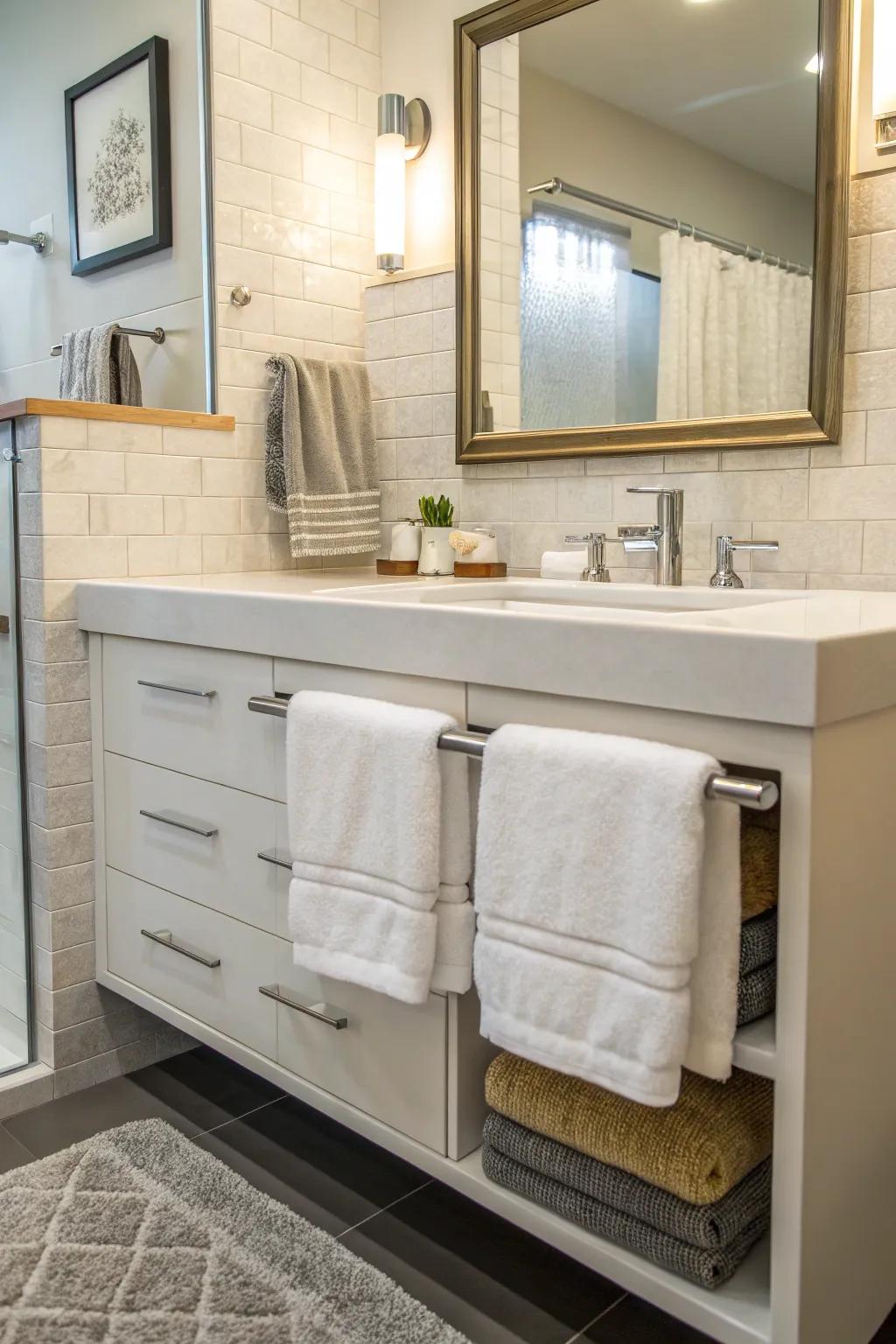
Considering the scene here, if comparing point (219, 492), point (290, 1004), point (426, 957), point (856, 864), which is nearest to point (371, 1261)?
point (290, 1004)

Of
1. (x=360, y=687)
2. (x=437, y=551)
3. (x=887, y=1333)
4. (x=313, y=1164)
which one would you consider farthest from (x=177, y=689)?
(x=887, y=1333)

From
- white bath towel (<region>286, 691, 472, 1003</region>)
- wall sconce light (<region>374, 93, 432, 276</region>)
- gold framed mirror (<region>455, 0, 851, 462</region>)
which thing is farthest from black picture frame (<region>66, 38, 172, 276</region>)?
white bath towel (<region>286, 691, 472, 1003</region>)

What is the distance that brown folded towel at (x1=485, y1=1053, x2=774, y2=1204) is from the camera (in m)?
1.16

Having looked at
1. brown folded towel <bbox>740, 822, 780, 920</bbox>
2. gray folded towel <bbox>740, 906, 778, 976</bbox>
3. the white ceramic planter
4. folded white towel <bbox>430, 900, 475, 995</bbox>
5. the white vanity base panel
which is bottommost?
the white vanity base panel

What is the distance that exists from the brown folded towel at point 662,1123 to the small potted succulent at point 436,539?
1124mm

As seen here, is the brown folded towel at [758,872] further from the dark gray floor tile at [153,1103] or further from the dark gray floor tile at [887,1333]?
the dark gray floor tile at [153,1103]

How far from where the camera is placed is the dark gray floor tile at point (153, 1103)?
6.00ft

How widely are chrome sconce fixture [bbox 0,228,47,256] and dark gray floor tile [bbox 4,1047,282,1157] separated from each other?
1.55 metres

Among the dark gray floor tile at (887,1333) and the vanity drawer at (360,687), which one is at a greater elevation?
the vanity drawer at (360,687)

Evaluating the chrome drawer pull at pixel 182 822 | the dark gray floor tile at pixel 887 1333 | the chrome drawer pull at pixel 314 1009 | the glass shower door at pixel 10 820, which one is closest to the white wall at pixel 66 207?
the glass shower door at pixel 10 820

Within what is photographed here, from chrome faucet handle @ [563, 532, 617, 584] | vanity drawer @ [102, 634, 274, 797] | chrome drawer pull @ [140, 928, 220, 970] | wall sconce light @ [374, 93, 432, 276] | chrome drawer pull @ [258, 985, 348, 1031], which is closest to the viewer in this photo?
chrome drawer pull @ [258, 985, 348, 1031]

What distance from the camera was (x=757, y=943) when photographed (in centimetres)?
114

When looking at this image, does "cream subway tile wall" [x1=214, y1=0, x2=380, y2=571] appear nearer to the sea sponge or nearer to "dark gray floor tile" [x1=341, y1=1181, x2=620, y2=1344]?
the sea sponge

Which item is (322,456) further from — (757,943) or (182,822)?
(757,943)
